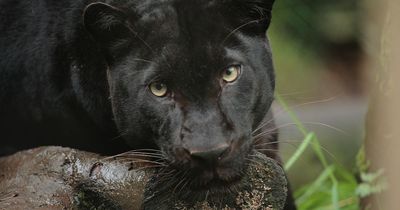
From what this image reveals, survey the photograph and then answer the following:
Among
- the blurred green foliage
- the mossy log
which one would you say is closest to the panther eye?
the mossy log

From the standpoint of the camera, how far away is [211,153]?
2.55 meters

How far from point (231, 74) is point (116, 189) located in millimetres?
590

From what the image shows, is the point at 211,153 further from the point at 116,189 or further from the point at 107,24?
the point at 107,24

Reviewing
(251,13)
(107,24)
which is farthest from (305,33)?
(107,24)

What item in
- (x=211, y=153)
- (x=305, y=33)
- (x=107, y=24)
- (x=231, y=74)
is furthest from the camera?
(x=305, y=33)

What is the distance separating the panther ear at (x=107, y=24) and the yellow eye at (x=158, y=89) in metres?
0.24

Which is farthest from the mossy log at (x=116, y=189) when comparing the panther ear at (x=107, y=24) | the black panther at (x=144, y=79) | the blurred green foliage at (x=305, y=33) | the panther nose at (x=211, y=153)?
the blurred green foliage at (x=305, y=33)

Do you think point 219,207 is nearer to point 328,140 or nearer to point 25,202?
point 25,202

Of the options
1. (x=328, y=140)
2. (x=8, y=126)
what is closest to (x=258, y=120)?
(x=8, y=126)

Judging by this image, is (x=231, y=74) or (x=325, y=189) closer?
(x=231, y=74)

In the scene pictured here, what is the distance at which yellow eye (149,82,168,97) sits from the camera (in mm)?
2900

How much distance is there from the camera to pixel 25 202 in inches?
104

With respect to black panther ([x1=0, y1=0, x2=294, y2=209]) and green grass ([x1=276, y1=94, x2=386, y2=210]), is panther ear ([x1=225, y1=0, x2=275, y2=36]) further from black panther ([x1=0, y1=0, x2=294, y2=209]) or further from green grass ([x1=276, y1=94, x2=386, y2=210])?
green grass ([x1=276, y1=94, x2=386, y2=210])

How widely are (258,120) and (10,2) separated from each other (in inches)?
52.7
